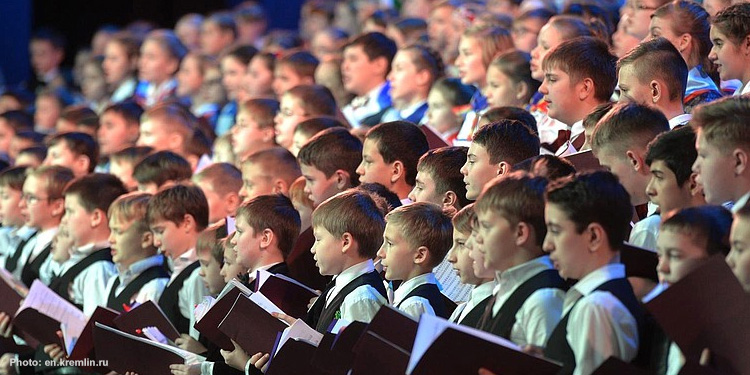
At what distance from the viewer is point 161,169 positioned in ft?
17.4

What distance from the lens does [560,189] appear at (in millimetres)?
2570

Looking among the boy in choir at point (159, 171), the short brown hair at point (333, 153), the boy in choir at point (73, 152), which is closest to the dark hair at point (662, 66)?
the short brown hair at point (333, 153)

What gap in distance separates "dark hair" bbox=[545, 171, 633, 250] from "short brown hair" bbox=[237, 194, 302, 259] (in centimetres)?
158

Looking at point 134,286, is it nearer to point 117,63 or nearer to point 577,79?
point 577,79

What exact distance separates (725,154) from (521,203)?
0.47 metres

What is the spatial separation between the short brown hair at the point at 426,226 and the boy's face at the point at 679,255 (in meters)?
0.98

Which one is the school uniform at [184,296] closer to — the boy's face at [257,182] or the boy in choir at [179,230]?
the boy in choir at [179,230]

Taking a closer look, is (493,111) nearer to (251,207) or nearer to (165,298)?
(251,207)

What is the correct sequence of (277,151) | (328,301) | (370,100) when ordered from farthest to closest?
(370,100)
(277,151)
(328,301)

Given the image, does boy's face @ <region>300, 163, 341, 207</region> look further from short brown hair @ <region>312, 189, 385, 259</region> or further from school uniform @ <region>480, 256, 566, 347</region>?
school uniform @ <region>480, 256, 566, 347</region>

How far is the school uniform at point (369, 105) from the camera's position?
6117 mm

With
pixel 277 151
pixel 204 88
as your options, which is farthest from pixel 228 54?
pixel 277 151

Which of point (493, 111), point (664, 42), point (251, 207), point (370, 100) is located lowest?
point (370, 100)

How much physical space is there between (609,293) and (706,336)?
0.22 metres
